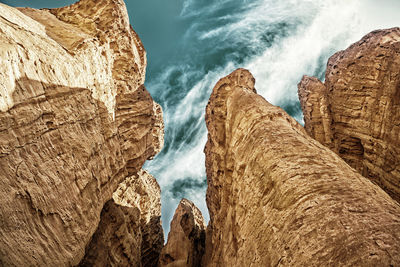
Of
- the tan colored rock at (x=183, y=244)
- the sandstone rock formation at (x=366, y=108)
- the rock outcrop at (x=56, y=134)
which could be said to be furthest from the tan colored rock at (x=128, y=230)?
the sandstone rock formation at (x=366, y=108)

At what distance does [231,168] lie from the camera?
8211 mm

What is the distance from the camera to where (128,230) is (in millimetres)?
9852

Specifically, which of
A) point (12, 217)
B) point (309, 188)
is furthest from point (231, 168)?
point (12, 217)

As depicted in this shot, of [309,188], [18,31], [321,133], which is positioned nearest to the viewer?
[309,188]

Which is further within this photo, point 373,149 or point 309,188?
point 373,149

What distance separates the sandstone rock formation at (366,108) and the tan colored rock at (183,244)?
12.1 meters

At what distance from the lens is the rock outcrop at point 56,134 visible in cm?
358

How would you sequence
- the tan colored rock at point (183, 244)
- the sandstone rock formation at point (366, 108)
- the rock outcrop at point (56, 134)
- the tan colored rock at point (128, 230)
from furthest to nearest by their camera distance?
1. the tan colored rock at point (183, 244)
2. the sandstone rock formation at point (366, 108)
3. the tan colored rock at point (128, 230)
4. the rock outcrop at point (56, 134)

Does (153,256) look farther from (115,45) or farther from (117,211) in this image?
(115,45)

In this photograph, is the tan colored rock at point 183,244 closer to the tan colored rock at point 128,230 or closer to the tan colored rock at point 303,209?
the tan colored rock at point 128,230

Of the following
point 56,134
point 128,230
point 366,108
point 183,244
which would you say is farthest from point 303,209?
point 183,244

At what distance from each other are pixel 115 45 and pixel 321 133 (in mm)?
14712

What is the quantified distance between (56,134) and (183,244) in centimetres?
1170

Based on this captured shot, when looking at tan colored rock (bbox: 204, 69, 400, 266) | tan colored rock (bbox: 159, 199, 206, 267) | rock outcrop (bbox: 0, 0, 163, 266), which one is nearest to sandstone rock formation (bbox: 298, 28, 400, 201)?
tan colored rock (bbox: 204, 69, 400, 266)
